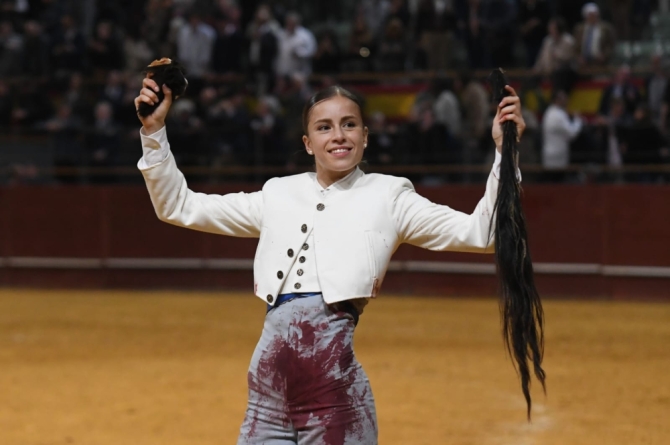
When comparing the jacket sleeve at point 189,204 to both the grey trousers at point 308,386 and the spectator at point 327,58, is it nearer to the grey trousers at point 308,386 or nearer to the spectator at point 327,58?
the grey trousers at point 308,386

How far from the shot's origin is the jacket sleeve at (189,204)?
3.13 m

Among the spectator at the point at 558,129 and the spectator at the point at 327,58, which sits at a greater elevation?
the spectator at the point at 327,58

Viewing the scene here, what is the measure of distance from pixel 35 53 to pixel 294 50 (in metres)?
4.05

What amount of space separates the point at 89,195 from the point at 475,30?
5466mm

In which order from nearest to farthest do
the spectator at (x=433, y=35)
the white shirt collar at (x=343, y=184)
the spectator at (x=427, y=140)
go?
the white shirt collar at (x=343, y=184) < the spectator at (x=427, y=140) < the spectator at (x=433, y=35)

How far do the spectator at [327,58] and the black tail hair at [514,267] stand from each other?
11.2m

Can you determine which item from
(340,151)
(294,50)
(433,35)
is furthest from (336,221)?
(294,50)

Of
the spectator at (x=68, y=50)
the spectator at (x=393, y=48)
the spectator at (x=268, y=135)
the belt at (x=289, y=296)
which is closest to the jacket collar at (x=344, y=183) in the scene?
the belt at (x=289, y=296)

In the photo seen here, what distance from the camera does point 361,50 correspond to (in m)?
14.2

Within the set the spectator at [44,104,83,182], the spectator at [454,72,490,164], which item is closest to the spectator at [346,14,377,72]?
the spectator at [454,72,490,164]

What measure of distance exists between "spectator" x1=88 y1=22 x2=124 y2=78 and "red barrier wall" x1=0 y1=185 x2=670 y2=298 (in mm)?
2042

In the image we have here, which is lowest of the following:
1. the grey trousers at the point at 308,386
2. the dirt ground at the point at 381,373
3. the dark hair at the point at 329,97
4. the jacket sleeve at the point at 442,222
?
the dirt ground at the point at 381,373

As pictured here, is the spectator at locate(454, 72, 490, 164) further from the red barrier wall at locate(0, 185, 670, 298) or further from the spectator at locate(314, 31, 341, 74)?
the spectator at locate(314, 31, 341, 74)

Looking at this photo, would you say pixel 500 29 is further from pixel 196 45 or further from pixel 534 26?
pixel 196 45
